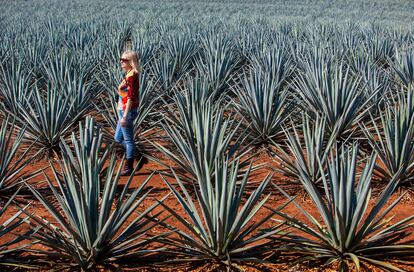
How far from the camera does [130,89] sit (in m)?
4.45

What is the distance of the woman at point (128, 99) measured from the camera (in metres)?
4.44

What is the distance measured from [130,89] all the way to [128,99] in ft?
0.28

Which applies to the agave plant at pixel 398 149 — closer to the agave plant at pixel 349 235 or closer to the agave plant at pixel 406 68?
the agave plant at pixel 349 235

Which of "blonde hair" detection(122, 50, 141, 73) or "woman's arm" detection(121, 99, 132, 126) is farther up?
"blonde hair" detection(122, 50, 141, 73)

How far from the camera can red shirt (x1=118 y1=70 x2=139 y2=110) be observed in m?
4.42

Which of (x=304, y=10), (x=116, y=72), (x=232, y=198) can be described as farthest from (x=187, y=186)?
(x=304, y=10)

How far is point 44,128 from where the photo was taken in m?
5.04

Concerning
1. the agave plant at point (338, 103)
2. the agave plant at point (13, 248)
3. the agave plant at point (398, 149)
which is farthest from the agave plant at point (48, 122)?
the agave plant at point (398, 149)

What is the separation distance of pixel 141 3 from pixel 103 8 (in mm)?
3901

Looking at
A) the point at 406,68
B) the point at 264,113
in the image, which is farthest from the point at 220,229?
the point at 406,68

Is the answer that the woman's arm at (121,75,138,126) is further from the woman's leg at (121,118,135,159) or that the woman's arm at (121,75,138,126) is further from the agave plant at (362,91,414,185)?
the agave plant at (362,91,414,185)

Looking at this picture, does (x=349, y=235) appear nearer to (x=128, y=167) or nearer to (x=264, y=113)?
(x=128, y=167)

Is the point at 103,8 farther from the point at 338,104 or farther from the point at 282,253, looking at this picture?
the point at 282,253

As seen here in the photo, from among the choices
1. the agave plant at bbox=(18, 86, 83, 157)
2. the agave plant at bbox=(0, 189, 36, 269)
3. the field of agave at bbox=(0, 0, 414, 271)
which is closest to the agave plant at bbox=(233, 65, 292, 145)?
the field of agave at bbox=(0, 0, 414, 271)
